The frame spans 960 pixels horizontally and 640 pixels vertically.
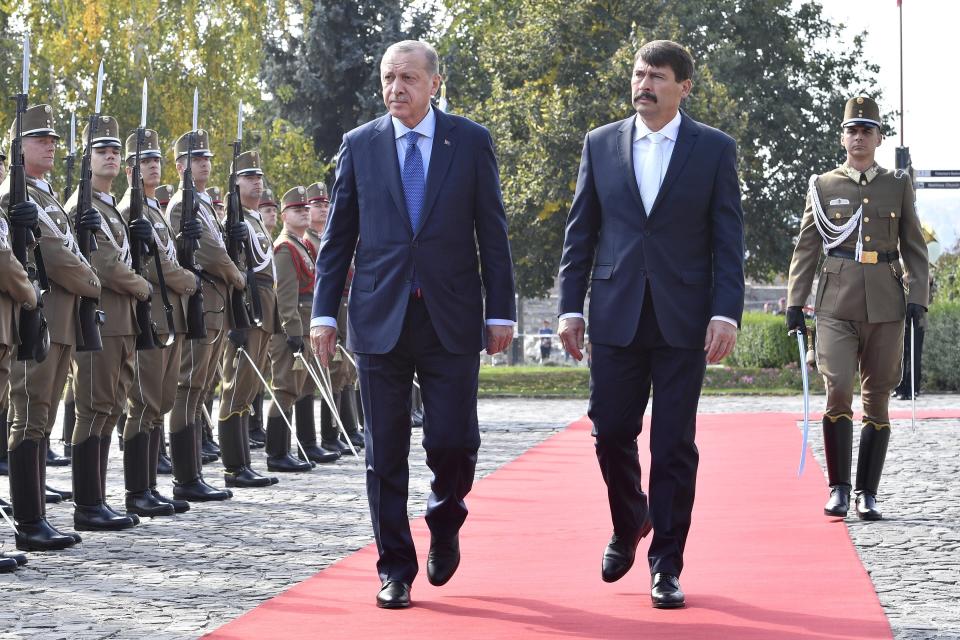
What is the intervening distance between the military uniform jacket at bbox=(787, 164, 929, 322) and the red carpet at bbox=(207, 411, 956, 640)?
118 cm

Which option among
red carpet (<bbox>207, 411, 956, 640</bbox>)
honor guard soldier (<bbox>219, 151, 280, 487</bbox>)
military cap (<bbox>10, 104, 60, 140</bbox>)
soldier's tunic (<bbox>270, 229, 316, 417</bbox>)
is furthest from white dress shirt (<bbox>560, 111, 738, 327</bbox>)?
soldier's tunic (<bbox>270, 229, 316, 417</bbox>)

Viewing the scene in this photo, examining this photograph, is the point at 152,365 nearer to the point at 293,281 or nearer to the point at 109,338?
the point at 109,338

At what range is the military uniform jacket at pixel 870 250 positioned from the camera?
866cm

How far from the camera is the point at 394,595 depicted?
20.4 feet

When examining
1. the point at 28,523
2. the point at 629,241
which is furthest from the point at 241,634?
the point at 28,523

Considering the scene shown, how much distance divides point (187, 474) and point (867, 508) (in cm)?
427

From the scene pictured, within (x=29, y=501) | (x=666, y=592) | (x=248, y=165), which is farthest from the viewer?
(x=248, y=165)

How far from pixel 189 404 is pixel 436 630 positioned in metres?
4.98

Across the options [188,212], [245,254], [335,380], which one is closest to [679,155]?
[188,212]

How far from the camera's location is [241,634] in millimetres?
5773

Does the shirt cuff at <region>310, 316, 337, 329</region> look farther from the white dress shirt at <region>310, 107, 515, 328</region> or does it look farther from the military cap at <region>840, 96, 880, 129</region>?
the military cap at <region>840, 96, 880, 129</region>

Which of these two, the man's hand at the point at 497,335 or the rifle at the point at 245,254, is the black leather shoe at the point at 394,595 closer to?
the man's hand at the point at 497,335

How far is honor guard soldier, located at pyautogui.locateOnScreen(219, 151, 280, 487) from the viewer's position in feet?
36.9

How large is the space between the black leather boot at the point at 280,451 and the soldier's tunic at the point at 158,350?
2.22 m
